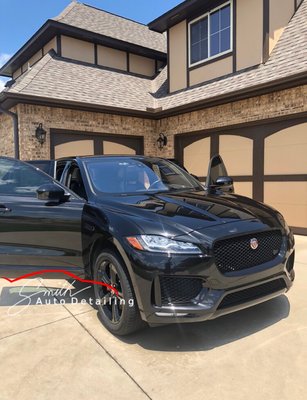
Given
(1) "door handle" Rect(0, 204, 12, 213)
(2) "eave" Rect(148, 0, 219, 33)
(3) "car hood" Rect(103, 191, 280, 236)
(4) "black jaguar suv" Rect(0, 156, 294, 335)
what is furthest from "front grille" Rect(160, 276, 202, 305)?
(2) "eave" Rect(148, 0, 219, 33)

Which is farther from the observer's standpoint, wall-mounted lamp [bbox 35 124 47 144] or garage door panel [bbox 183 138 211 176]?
garage door panel [bbox 183 138 211 176]

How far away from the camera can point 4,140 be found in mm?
10234

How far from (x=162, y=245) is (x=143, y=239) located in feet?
0.52

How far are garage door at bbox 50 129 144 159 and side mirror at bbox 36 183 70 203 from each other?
6205mm

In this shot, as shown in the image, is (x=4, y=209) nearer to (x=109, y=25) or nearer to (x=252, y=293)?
(x=252, y=293)

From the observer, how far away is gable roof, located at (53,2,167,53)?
472 inches

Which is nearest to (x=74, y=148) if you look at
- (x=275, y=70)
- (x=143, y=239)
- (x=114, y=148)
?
(x=114, y=148)

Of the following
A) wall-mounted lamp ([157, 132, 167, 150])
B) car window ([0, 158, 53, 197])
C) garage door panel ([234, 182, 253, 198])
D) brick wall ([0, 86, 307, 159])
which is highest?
brick wall ([0, 86, 307, 159])

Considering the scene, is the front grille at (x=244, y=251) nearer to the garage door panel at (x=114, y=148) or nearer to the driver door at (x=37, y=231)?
the driver door at (x=37, y=231)

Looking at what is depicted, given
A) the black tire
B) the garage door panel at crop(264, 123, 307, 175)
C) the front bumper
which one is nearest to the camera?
the front bumper

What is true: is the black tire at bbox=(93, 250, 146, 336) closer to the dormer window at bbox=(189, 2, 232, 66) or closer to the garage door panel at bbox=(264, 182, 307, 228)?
the garage door panel at bbox=(264, 182, 307, 228)

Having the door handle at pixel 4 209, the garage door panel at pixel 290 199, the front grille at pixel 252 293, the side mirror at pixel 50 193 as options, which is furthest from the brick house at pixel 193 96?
the side mirror at pixel 50 193

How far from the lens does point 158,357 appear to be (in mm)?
2604

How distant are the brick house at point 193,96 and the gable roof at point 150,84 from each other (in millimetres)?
37
